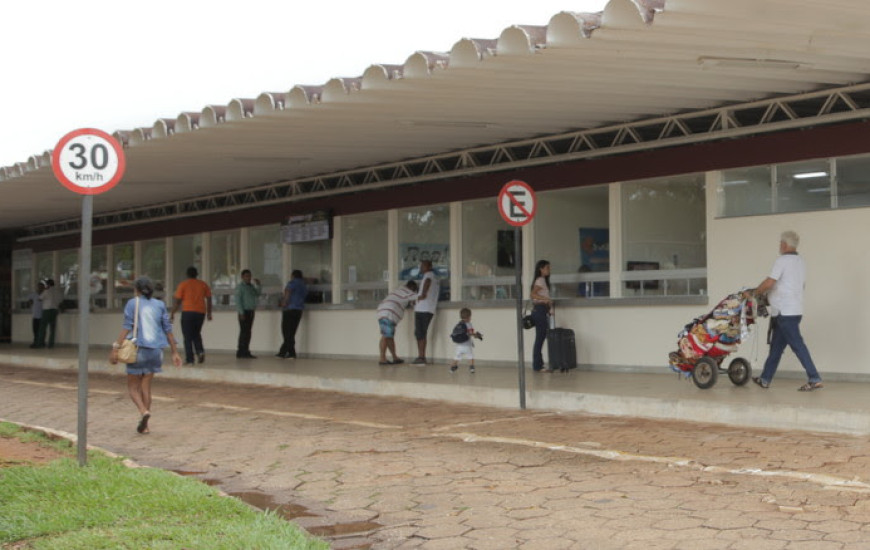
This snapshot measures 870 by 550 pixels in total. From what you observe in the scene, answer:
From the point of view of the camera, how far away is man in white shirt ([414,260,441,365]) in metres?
17.0

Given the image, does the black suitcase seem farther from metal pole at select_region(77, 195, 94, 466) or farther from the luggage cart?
metal pole at select_region(77, 195, 94, 466)

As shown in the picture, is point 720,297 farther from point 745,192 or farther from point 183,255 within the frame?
point 183,255

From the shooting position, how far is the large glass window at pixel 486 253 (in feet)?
56.5

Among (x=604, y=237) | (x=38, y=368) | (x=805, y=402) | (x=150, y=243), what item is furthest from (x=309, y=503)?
(x=150, y=243)

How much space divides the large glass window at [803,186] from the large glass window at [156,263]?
15926 millimetres

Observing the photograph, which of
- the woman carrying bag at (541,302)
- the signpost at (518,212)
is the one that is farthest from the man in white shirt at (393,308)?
the signpost at (518,212)

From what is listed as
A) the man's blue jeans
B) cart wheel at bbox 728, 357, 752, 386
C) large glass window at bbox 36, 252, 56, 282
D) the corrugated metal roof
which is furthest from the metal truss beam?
large glass window at bbox 36, 252, 56, 282

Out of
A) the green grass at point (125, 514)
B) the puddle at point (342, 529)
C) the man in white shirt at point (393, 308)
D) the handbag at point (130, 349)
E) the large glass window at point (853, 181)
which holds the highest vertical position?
the large glass window at point (853, 181)

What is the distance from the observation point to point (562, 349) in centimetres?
1523

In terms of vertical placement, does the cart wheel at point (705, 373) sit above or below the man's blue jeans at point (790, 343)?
below

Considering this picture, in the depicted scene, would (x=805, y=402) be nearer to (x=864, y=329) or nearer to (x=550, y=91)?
(x=864, y=329)

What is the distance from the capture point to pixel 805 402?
34.5 feet

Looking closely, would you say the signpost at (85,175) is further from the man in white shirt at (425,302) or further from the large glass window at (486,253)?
the large glass window at (486,253)

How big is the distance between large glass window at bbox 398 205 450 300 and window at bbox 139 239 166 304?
28.0 ft
